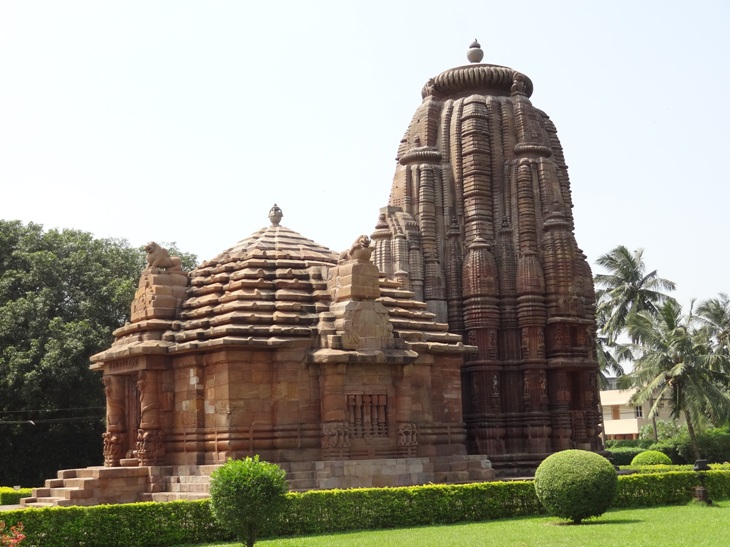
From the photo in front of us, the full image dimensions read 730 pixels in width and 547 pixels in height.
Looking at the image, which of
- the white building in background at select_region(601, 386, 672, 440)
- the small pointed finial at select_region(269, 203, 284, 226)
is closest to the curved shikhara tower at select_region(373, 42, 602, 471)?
the small pointed finial at select_region(269, 203, 284, 226)

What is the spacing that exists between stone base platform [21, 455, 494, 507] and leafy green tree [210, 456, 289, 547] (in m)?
4.16

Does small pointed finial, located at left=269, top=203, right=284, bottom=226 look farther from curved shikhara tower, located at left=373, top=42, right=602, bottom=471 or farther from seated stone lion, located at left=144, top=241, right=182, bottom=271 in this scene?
curved shikhara tower, located at left=373, top=42, right=602, bottom=471

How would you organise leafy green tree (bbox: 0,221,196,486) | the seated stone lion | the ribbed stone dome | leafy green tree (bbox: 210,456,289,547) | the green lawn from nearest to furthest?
leafy green tree (bbox: 210,456,289,547), the green lawn, the ribbed stone dome, the seated stone lion, leafy green tree (bbox: 0,221,196,486)

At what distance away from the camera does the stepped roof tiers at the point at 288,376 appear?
19.3 metres

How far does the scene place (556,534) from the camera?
50.6 feet

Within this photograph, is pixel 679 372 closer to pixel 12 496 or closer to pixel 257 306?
pixel 257 306

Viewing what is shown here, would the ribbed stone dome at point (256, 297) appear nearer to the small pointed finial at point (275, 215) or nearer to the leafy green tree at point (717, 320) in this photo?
the small pointed finial at point (275, 215)

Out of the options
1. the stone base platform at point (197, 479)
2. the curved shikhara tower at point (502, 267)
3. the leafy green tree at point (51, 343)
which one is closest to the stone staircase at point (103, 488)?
the stone base platform at point (197, 479)

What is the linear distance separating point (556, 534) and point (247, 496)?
497cm

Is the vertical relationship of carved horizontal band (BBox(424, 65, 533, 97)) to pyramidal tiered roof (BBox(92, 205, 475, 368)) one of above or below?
above

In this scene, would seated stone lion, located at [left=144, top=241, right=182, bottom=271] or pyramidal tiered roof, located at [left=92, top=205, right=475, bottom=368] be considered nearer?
pyramidal tiered roof, located at [left=92, top=205, right=475, bottom=368]

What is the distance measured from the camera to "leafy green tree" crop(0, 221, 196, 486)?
32875mm

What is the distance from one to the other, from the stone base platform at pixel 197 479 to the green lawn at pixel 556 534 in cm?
218

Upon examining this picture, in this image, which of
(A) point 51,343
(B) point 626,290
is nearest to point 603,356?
(B) point 626,290
